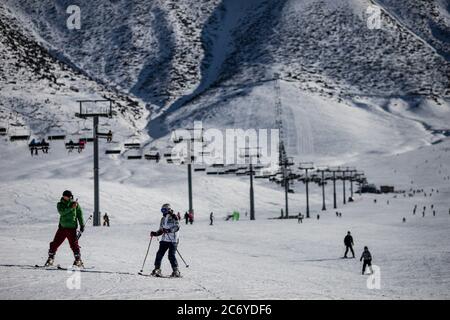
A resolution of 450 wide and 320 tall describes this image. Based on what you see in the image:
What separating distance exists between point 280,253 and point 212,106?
14978 cm

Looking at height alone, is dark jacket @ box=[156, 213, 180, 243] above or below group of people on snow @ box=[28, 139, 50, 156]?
below

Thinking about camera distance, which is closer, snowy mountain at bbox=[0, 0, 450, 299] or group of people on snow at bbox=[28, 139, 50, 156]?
snowy mountain at bbox=[0, 0, 450, 299]

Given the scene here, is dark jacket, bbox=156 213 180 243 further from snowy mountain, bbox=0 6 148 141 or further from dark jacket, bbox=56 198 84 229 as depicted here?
snowy mountain, bbox=0 6 148 141

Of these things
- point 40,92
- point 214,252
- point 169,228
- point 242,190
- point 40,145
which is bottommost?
point 242,190

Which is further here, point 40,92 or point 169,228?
point 40,92

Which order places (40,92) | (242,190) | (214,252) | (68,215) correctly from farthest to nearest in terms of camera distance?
(40,92) < (242,190) < (214,252) < (68,215)

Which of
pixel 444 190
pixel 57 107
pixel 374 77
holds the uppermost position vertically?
pixel 374 77

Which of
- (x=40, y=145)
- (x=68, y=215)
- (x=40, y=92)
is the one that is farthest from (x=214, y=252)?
(x=40, y=92)

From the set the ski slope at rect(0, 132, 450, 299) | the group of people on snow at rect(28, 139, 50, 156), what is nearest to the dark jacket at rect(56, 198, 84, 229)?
the ski slope at rect(0, 132, 450, 299)

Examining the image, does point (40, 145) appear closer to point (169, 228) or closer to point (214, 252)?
point (214, 252)

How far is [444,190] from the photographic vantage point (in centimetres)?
10094

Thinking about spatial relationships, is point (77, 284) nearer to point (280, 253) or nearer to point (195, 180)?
point (280, 253)
